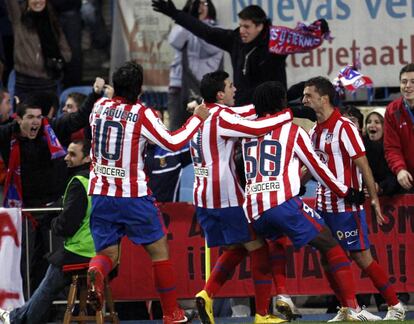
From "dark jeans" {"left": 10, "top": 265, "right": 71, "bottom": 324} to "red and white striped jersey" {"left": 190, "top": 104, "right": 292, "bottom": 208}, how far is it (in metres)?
1.50

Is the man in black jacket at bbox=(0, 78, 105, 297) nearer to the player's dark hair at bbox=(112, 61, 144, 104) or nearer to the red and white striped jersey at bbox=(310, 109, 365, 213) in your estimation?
the player's dark hair at bbox=(112, 61, 144, 104)

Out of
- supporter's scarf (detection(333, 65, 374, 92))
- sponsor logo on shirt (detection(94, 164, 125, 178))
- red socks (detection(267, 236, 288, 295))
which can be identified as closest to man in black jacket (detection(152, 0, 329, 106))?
supporter's scarf (detection(333, 65, 374, 92))

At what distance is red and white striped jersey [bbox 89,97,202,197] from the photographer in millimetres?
11445

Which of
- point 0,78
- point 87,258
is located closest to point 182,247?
point 87,258

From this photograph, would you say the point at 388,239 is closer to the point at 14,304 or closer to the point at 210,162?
the point at 210,162

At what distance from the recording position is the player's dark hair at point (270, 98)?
11.7 meters

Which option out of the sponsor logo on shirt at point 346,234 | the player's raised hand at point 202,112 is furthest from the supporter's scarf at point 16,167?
the sponsor logo on shirt at point 346,234

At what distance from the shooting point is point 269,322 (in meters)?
11.7

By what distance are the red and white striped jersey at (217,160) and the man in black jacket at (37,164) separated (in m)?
1.83

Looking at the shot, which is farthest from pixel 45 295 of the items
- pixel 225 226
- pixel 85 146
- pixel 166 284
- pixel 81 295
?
pixel 225 226

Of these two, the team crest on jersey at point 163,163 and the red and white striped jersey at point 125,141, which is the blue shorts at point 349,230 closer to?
the red and white striped jersey at point 125,141

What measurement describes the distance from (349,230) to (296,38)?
2700 mm

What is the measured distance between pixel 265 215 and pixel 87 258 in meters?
1.80

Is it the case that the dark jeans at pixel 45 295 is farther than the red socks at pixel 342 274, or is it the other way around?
the dark jeans at pixel 45 295
